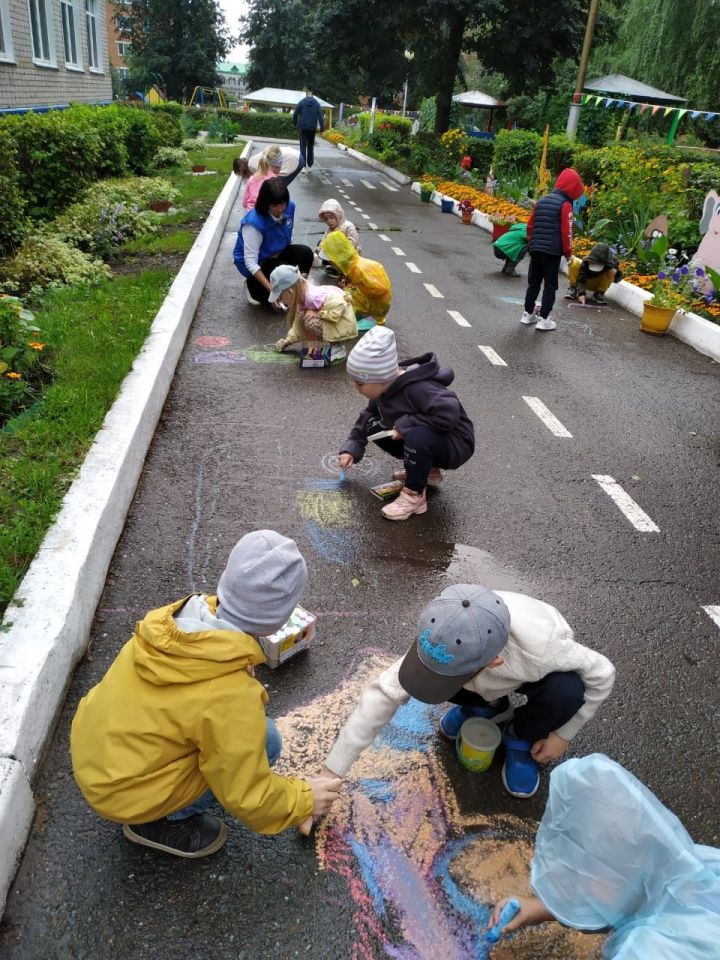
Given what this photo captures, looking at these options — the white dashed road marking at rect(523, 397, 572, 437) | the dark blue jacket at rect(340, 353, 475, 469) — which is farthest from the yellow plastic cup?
the white dashed road marking at rect(523, 397, 572, 437)

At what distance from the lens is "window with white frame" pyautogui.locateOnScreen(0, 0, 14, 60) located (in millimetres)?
13661

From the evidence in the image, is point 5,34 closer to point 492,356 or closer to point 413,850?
point 492,356

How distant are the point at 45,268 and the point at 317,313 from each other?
2972mm

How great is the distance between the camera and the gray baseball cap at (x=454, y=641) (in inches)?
76.8

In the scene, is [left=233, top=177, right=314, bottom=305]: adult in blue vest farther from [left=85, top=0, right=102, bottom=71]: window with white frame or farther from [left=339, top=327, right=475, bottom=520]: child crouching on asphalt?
[left=85, top=0, right=102, bottom=71]: window with white frame

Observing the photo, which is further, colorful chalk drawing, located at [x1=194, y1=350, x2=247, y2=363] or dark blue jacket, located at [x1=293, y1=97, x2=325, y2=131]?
dark blue jacket, located at [x1=293, y1=97, x2=325, y2=131]

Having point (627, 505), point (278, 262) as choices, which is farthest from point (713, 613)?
point (278, 262)

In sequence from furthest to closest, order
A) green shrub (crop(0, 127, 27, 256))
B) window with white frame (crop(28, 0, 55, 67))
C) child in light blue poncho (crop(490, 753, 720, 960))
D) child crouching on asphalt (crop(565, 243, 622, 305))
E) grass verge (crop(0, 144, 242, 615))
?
window with white frame (crop(28, 0, 55, 67)) → child crouching on asphalt (crop(565, 243, 622, 305)) → green shrub (crop(0, 127, 27, 256)) → grass verge (crop(0, 144, 242, 615)) → child in light blue poncho (crop(490, 753, 720, 960))

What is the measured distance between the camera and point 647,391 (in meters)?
6.57

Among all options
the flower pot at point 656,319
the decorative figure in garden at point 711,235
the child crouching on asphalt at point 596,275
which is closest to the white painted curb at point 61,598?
the flower pot at point 656,319

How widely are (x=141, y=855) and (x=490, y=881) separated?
3.61 ft

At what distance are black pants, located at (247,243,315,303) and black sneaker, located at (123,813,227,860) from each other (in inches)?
259

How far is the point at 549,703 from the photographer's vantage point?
90.2 inches

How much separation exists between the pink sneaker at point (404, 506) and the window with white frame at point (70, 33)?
62.8 feet
